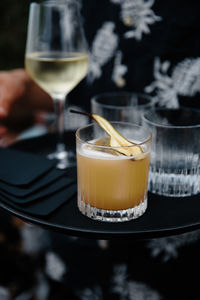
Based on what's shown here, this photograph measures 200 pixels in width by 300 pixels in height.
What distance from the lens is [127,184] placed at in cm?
57

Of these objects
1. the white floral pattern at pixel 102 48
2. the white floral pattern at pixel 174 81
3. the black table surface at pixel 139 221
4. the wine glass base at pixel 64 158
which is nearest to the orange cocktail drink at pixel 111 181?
the black table surface at pixel 139 221

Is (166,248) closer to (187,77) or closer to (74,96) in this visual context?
(187,77)

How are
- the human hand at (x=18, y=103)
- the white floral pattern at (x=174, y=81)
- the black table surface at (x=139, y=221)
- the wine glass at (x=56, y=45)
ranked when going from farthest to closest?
the human hand at (x=18, y=103) < the white floral pattern at (x=174, y=81) < the wine glass at (x=56, y=45) < the black table surface at (x=139, y=221)

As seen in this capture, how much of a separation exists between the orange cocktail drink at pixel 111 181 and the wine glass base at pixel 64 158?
0.63 ft

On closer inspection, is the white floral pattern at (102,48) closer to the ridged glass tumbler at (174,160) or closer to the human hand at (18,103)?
the human hand at (18,103)

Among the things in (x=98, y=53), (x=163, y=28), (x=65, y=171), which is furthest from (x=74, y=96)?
(x=65, y=171)

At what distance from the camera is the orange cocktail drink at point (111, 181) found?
21.8 inches

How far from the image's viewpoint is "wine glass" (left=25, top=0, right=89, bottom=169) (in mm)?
772

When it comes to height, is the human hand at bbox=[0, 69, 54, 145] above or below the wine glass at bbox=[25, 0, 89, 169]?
below

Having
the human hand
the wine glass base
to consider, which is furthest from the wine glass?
the human hand

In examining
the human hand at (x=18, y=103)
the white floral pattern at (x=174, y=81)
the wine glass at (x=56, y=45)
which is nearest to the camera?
the wine glass at (x=56, y=45)

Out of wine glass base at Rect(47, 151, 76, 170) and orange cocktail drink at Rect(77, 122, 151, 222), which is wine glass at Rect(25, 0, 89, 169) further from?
orange cocktail drink at Rect(77, 122, 151, 222)

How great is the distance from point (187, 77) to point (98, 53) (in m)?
0.28

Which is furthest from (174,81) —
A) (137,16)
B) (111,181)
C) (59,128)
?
(111,181)
